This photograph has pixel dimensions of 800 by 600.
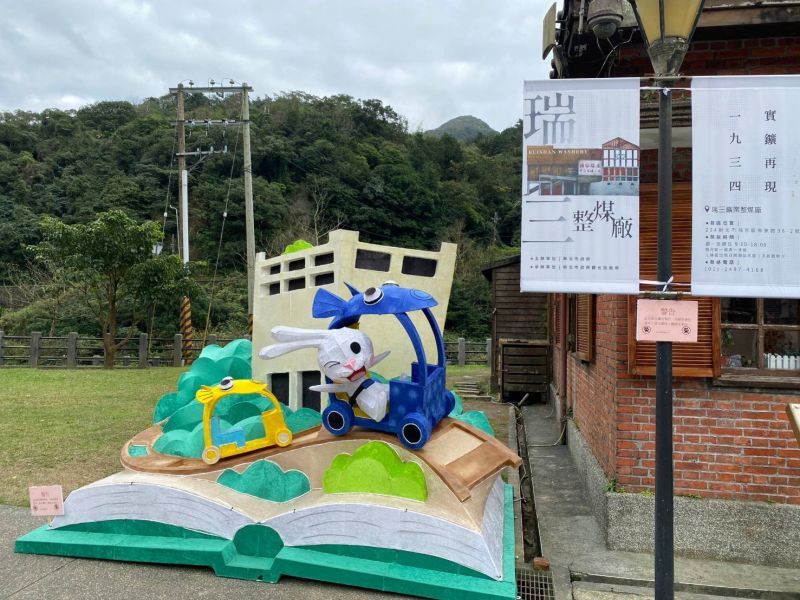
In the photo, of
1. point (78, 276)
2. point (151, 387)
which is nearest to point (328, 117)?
point (78, 276)

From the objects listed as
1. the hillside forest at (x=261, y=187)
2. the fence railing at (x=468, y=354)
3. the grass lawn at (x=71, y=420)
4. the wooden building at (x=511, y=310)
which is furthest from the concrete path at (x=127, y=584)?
the hillside forest at (x=261, y=187)

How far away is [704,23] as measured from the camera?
172 inches

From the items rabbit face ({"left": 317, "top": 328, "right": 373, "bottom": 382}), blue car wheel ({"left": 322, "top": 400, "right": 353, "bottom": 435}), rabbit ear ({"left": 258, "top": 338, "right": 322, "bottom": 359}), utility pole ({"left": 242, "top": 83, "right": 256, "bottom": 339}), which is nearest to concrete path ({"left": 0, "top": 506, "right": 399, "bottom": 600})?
blue car wheel ({"left": 322, "top": 400, "right": 353, "bottom": 435})

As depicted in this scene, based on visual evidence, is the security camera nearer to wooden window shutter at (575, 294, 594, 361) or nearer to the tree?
wooden window shutter at (575, 294, 594, 361)

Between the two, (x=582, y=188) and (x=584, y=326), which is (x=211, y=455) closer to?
(x=582, y=188)

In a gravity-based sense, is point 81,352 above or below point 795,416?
below

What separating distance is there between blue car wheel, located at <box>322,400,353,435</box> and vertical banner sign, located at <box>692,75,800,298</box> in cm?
280

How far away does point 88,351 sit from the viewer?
21.2 metres

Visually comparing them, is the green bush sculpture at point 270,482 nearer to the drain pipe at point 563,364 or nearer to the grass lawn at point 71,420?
the grass lawn at point 71,420

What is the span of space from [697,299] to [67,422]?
33.2ft

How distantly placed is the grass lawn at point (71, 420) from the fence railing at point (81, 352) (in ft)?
8.57

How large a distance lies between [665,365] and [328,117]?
4422cm

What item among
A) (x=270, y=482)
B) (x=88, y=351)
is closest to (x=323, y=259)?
(x=270, y=482)

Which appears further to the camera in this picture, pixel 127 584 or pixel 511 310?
pixel 511 310
